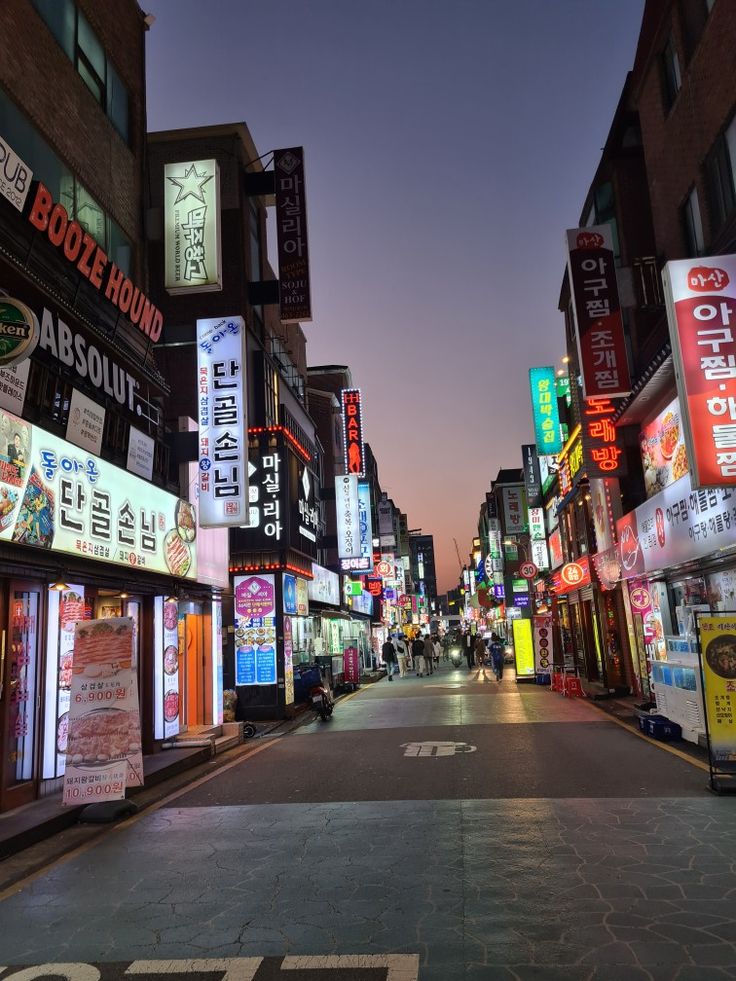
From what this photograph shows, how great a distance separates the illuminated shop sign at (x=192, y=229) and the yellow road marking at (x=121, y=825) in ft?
33.4

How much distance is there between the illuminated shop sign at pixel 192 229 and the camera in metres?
16.2

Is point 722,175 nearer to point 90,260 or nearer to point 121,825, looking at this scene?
point 90,260

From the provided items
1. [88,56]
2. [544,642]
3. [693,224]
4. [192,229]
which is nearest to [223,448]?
[192,229]

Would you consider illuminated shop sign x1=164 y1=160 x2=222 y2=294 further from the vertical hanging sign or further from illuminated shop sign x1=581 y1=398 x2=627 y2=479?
illuminated shop sign x1=581 y1=398 x2=627 y2=479

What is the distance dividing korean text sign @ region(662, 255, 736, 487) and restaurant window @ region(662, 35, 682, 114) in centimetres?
732

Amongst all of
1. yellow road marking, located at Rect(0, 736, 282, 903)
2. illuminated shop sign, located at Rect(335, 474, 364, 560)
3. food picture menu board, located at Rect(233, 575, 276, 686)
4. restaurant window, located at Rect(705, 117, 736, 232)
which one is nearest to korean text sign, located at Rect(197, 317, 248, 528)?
yellow road marking, located at Rect(0, 736, 282, 903)

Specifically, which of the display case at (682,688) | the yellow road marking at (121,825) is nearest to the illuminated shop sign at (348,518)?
the yellow road marking at (121,825)

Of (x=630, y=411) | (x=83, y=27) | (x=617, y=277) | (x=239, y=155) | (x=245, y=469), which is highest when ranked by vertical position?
(x=239, y=155)

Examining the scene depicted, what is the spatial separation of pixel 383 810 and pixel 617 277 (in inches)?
567

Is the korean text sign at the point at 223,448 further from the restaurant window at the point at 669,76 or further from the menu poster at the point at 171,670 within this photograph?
the restaurant window at the point at 669,76

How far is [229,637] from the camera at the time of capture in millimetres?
21453

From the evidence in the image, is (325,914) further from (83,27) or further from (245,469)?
(83,27)

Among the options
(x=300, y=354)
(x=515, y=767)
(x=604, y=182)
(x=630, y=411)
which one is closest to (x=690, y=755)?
(x=515, y=767)

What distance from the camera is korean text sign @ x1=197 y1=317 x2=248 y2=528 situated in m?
16.0
